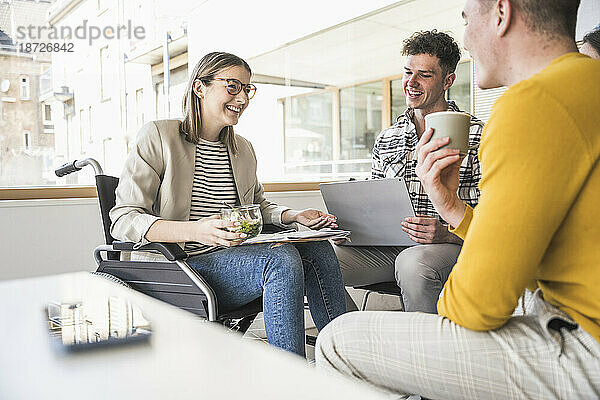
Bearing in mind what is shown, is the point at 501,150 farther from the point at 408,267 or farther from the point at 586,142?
the point at 408,267

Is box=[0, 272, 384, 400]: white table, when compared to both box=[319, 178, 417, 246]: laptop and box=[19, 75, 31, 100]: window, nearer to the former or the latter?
box=[319, 178, 417, 246]: laptop

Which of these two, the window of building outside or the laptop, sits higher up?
the window of building outside

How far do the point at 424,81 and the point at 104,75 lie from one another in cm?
184

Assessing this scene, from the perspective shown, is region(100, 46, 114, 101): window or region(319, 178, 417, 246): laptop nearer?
region(319, 178, 417, 246): laptop

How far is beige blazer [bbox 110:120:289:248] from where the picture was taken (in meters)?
1.88

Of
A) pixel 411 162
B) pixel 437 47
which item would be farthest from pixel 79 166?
pixel 437 47

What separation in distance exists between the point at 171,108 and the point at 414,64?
1681 mm

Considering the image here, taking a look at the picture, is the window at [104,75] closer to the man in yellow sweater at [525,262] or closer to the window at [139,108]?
the window at [139,108]

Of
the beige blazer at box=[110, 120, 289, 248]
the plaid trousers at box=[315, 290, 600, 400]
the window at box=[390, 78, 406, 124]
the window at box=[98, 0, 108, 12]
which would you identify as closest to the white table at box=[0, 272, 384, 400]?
the plaid trousers at box=[315, 290, 600, 400]

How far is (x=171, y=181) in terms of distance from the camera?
2.01 metres

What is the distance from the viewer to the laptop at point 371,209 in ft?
6.42

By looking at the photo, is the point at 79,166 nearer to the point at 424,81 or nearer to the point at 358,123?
the point at 424,81

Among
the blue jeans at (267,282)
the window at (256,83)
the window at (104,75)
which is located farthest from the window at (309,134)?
the blue jeans at (267,282)

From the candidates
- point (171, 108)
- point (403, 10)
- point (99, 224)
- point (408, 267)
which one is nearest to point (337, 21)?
point (403, 10)
